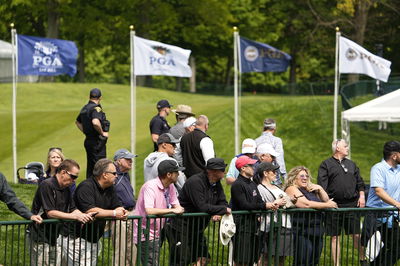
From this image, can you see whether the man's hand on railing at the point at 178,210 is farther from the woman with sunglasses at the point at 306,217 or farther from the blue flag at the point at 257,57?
the blue flag at the point at 257,57

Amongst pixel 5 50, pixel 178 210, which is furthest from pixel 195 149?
pixel 5 50

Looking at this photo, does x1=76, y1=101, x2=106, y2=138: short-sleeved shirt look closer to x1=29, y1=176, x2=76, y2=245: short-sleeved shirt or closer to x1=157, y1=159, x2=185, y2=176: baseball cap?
x1=157, y1=159, x2=185, y2=176: baseball cap

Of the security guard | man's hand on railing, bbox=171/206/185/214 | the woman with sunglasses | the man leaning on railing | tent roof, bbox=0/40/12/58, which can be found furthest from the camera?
tent roof, bbox=0/40/12/58

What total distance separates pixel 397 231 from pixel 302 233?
1443 mm

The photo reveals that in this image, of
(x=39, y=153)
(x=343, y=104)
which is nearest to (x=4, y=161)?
(x=39, y=153)

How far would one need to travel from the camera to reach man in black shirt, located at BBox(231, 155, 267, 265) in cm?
1097

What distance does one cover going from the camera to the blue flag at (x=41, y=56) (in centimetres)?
2034

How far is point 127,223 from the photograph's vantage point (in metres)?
10.6

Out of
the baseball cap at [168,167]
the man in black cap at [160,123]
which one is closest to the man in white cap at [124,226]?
the baseball cap at [168,167]

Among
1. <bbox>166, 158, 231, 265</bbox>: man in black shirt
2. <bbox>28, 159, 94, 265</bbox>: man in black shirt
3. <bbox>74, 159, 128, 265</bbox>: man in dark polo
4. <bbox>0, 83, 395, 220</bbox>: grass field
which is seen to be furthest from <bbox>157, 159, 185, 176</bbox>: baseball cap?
<bbox>0, 83, 395, 220</bbox>: grass field

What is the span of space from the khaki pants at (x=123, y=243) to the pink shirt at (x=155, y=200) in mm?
123

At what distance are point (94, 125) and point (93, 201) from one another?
5.53 meters

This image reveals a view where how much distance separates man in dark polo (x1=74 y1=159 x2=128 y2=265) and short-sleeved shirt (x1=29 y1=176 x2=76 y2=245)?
141mm

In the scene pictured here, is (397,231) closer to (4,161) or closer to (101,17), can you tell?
(4,161)
